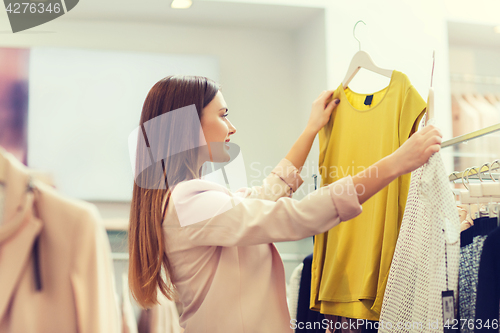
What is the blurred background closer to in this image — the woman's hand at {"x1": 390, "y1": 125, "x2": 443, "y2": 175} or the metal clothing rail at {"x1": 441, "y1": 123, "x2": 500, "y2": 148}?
the woman's hand at {"x1": 390, "y1": 125, "x2": 443, "y2": 175}

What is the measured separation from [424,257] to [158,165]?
0.66 meters

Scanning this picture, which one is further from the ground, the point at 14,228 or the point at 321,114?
the point at 321,114

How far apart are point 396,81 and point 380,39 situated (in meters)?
1.00

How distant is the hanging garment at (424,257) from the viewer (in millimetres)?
881

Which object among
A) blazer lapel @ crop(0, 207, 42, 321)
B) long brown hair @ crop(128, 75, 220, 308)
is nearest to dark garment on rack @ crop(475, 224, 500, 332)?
long brown hair @ crop(128, 75, 220, 308)

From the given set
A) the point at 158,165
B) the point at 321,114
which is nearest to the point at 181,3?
the point at 321,114

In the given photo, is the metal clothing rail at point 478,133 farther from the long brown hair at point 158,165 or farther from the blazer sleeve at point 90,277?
the blazer sleeve at point 90,277

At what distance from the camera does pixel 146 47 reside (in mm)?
1964

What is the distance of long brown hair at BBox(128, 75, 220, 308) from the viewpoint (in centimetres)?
104

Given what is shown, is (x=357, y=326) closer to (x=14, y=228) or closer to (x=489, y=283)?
(x=489, y=283)

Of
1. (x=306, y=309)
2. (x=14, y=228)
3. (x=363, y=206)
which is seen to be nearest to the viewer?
(x=14, y=228)

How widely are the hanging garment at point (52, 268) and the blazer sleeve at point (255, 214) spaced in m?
0.31

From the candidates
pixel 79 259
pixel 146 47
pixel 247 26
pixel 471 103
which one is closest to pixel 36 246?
pixel 79 259

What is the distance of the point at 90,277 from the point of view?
2.24 feet
